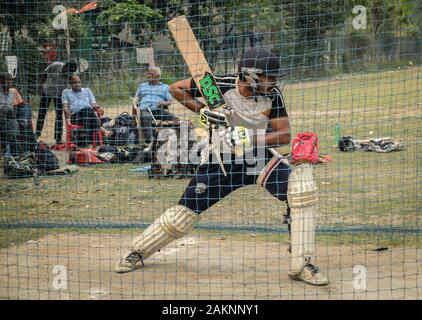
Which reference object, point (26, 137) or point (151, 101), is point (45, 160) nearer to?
point (26, 137)

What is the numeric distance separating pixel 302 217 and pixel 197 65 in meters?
1.45

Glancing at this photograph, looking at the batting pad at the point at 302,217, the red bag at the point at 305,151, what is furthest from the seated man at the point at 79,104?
the batting pad at the point at 302,217

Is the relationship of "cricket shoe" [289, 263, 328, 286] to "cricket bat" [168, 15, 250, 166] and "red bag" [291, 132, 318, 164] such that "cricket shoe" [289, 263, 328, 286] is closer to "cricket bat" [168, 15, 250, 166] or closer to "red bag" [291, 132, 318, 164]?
"red bag" [291, 132, 318, 164]

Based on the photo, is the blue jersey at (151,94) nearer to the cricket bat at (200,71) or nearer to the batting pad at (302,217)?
the cricket bat at (200,71)

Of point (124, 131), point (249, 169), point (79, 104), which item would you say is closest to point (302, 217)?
point (249, 169)

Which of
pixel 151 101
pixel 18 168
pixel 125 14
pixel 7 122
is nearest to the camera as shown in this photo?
pixel 18 168

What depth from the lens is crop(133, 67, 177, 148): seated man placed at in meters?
11.7

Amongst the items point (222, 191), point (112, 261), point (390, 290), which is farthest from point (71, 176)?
point (390, 290)

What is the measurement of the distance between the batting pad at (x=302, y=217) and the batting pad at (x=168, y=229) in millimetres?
772

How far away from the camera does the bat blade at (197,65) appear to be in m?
5.88

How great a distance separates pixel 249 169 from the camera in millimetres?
5934

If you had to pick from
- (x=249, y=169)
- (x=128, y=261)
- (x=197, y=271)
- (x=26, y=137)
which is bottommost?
(x=197, y=271)

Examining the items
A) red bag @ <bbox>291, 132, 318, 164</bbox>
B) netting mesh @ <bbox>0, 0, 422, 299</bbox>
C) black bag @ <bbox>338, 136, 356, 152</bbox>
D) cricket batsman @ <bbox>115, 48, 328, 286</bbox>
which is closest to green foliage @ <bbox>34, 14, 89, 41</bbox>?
netting mesh @ <bbox>0, 0, 422, 299</bbox>

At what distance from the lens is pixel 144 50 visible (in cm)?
1121
